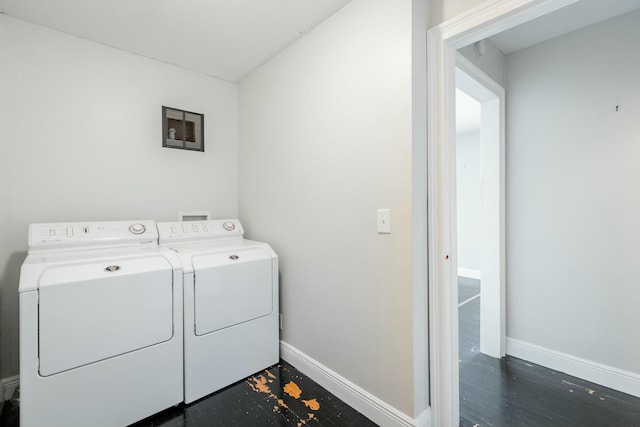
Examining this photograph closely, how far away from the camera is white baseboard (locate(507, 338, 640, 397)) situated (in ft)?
5.96

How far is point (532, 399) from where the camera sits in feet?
5.82

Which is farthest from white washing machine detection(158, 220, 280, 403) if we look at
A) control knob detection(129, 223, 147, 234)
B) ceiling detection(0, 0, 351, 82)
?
ceiling detection(0, 0, 351, 82)

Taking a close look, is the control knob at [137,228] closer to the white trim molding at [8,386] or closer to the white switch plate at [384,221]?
the white trim molding at [8,386]

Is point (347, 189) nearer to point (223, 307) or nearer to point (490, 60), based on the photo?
point (223, 307)

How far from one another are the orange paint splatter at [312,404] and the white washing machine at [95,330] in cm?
76

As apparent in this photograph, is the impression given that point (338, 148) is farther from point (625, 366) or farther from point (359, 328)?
point (625, 366)

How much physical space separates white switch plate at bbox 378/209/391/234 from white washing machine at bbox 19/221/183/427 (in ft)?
4.01

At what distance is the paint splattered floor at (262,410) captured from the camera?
159 centimetres

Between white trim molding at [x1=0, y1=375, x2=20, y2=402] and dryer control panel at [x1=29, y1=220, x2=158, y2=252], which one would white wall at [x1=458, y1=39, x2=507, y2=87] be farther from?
white trim molding at [x1=0, y1=375, x2=20, y2=402]

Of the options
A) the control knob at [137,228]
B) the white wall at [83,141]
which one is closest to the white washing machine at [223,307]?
the control knob at [137,228]

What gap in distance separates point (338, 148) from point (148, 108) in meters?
1.65

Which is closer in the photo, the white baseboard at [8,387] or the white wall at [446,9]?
the white wall at [446,9]

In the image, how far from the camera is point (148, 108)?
230 centimetres

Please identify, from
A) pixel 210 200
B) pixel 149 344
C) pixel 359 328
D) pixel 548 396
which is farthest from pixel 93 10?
pixel 548 396
